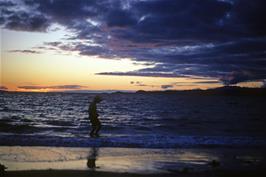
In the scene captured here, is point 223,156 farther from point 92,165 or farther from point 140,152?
point 92,165

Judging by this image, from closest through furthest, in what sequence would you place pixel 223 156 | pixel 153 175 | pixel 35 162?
pixel 153 175
pixel 35 162
pixel 223 156

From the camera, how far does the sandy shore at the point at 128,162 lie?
10.1m

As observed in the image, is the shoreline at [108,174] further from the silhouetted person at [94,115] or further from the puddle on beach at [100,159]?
the silhouetted person at [94,115]

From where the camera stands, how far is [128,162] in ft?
38.5

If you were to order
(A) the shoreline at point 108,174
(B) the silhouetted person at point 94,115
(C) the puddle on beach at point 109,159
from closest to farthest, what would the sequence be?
(A) the shoreline at point 108,174 < (C) the puddle on beach at point 109,159 < (B) the silhouetted person at point 94,115

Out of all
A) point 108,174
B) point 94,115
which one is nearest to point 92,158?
point 108,174

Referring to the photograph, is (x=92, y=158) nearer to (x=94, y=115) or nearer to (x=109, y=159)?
(x=109, y=159)

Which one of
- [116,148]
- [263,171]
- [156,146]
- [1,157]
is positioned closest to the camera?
[263,171]

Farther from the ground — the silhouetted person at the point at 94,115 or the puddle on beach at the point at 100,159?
the silhouetted person at the point at 94,115

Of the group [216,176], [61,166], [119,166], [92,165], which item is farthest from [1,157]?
[216,176]

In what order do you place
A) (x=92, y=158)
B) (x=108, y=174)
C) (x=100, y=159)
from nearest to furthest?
(x=108, y=174) → (x=100, y=159) → (x=92, y=158)

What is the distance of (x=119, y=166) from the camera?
1094cm

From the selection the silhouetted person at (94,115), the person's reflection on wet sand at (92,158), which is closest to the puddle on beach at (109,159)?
the person's reflection on wet sand at (92,158)

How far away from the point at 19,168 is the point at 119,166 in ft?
9.75
